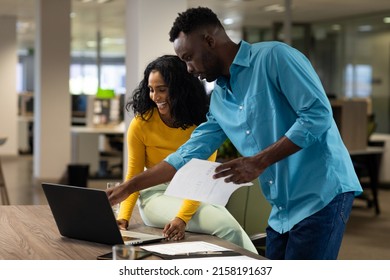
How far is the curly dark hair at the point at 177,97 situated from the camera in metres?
3.02

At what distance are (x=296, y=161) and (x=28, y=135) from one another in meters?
15.6

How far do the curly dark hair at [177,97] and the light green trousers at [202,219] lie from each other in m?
0.37

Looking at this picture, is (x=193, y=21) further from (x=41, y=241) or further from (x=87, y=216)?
(x=41, y=241)

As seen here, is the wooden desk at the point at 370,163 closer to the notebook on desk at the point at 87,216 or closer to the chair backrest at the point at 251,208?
the chair backrest at the point at 251,208

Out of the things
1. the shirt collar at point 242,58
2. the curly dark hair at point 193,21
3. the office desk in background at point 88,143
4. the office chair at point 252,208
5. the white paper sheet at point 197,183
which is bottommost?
the office desk in background at point 88,143

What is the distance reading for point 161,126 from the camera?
9.90ft

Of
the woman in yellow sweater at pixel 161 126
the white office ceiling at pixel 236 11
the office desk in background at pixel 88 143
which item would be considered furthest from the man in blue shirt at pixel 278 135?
the white office ceiling at pixel 236 11

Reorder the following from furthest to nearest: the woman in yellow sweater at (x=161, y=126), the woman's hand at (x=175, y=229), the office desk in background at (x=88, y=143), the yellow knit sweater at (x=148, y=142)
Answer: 1. the office desk in background at (x=88, y=143)
2. the yellow knit sweater at (x=148, y=142)
3. the woman in yellow sweater at (x=161, y=126)
4. the woman's hand at (x=175, y=229)

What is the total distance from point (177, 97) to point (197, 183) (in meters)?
0.96

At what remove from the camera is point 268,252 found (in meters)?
2.48

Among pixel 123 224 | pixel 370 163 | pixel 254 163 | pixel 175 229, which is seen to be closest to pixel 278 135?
pixel 254 163

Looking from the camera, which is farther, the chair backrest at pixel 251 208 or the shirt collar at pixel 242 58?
→ the chair backrest at pixel 251 208
